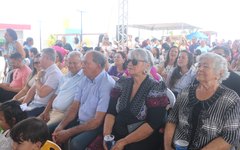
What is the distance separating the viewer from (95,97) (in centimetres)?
314

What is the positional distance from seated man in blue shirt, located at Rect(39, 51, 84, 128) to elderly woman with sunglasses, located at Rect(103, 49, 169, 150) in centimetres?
81

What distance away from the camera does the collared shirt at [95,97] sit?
3.04 m

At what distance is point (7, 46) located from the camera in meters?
5.99

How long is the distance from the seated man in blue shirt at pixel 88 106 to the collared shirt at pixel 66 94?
0.14 meters

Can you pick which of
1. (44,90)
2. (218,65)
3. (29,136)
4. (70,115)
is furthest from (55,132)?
(218,65)

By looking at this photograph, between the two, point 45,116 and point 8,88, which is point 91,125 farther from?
point 8,88

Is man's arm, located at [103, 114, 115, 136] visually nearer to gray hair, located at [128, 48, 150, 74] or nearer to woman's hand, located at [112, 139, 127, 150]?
woman's hand, located at [112, 139, 127, 150]

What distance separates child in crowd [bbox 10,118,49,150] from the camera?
2102mm

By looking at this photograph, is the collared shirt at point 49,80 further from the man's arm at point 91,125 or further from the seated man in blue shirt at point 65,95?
the man's arm at point 91,125

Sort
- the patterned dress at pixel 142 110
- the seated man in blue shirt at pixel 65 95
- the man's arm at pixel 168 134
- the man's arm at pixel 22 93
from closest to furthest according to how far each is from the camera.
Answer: the man's arm at pixel 168 134 < the patterned dress at pixel 142 110 < the seated man in blue shirt at pixel 65 95 < the man's arm at pixel 22 93

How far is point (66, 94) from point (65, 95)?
0.06 ft

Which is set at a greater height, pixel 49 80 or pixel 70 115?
pixel 49 80

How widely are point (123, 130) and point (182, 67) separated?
209cm

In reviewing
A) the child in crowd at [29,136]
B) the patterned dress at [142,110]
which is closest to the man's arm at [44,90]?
the patterned dress at [142,110]
